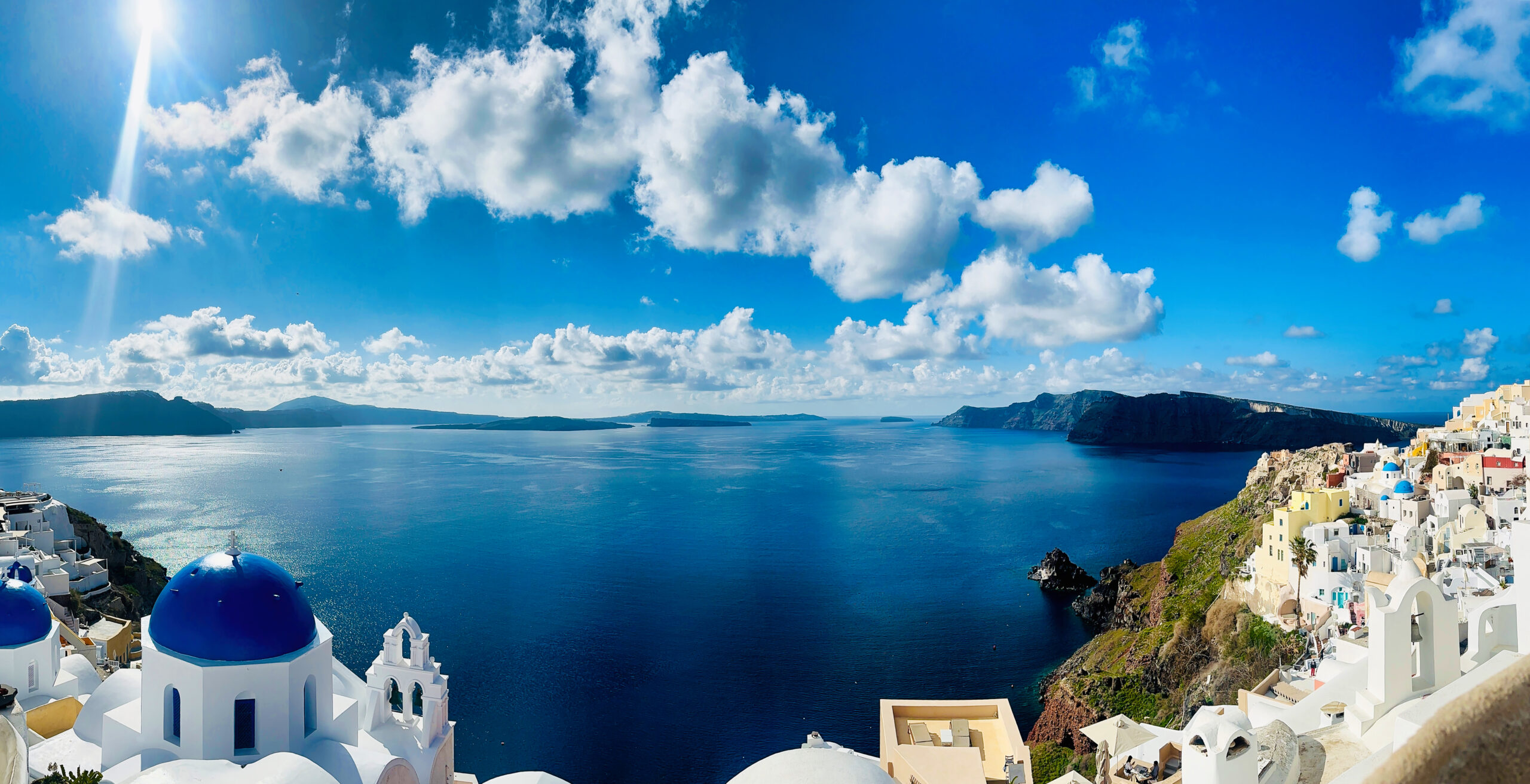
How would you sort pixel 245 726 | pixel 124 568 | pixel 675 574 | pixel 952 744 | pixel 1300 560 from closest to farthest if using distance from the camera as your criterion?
pixel 245 726 < pixel 952 744 < pixel 1300 560 < pixel 124 568 < pixel 675 574

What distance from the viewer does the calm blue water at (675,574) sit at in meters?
31.6

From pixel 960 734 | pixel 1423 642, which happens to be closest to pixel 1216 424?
pixel 960 734

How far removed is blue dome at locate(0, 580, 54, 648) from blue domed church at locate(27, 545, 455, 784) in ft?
14.2

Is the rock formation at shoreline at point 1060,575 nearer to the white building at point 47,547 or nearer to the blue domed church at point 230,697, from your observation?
the blue domed church at point 230,697

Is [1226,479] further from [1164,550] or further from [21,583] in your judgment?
[21,583]

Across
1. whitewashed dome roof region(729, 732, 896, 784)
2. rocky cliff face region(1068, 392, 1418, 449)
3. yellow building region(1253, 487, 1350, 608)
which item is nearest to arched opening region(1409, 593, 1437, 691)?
whitewashed dome roof region(729, 732, 896, 784)

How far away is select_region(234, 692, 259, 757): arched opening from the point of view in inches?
503

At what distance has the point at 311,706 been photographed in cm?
1366

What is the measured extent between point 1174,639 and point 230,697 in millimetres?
32188

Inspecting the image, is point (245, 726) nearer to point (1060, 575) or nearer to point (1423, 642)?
point (1423, 642)

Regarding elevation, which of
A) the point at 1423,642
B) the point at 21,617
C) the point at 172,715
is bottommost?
the point at 172,715

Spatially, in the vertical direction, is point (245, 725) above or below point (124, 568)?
above

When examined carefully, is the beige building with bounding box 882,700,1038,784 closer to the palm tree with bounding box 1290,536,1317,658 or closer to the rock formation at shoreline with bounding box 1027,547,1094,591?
the palm tree with bounding box 1290,536,1317,658

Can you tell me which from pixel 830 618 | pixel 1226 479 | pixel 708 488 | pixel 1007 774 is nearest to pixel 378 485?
pixel 708 488
